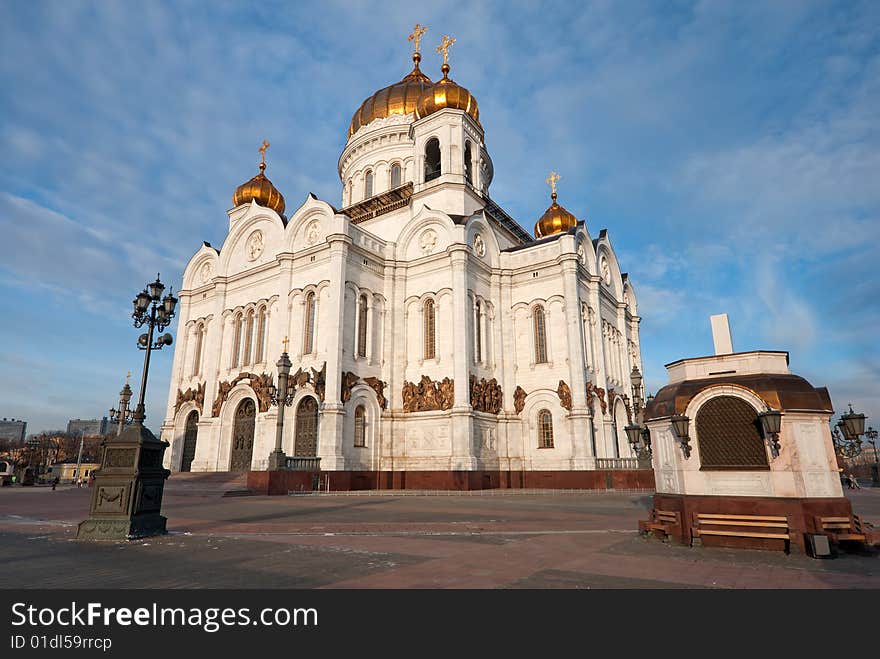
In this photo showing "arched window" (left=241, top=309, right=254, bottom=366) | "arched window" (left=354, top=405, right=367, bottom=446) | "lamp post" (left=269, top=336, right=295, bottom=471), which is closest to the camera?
"lamp post" (left=269, top=336, right=295, bottom=471)

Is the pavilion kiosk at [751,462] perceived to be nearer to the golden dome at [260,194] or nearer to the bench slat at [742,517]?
the bench slat at [742,517]

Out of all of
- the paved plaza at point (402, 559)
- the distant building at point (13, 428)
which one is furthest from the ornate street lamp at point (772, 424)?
the distant building at point (13, 428)

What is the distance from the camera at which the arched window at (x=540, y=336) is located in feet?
94.0

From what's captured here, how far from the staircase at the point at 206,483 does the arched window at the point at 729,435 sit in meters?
19.4

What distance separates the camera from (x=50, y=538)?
8.59 m

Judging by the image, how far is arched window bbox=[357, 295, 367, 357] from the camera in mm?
26781

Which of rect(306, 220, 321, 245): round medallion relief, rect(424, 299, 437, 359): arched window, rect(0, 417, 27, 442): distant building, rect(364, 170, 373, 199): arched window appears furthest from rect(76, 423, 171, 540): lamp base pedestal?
rect(0, 417, 27, 442): distant building

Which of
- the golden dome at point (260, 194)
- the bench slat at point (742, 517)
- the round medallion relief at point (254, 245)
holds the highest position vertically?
the golden dome at point (260, 194)

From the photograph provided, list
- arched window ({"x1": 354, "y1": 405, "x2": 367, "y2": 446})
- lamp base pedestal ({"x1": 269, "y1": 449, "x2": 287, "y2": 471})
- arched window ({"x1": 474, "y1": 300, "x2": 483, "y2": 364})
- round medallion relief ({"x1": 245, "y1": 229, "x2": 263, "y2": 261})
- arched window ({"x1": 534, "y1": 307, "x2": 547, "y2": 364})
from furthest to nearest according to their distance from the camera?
round medallion relief ({"x1": 245, "y1": 229, "x2": 263, "y2": 261}), arched window ({"x1": 534, "y1": 307, "x2": 547, "y2": 364}), arched window ({"x1": 474, "y1": 300, "x2": 483, "y2": 364}), arched window ({"x1": 354, "y1": 405, "x2": 367, "y2": 446}), lamp base pedestal ({"x1": 269, "y1": 449, "x2": 287, "y2": 471})

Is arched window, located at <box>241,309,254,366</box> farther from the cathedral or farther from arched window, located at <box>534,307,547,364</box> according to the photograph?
arched window, located at <box>534,307,547,364</box>

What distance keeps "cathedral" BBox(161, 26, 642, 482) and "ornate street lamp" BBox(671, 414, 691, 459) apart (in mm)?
16884

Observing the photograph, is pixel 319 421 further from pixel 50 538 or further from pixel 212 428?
pixel 50 538

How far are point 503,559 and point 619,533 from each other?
330cm
